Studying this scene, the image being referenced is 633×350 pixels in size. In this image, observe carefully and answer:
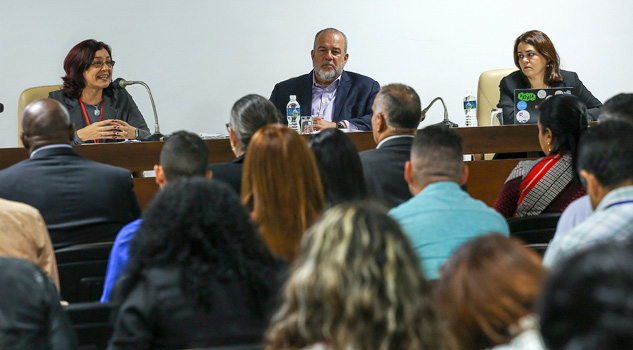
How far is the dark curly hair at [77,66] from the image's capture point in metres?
4.87

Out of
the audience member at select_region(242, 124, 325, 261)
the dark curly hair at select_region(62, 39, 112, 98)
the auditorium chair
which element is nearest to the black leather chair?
the audience member at select_region(242, 124, 325, 261)

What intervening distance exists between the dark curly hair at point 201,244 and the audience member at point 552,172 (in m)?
1.80

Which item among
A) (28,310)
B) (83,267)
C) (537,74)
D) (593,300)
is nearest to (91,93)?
(83,267)

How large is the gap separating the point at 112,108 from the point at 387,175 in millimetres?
2504

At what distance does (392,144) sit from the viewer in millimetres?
3189

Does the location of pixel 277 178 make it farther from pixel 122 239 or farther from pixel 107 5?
pixel 107 5

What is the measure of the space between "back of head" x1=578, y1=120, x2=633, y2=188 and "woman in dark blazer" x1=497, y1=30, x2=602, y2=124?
2917mm

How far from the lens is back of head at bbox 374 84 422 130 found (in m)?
3.31

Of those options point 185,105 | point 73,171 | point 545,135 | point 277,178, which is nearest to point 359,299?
point 277,178

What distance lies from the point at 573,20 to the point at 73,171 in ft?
15.2

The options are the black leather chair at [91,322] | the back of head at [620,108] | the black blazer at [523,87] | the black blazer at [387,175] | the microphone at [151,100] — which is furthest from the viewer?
the black blazer at [523,87]

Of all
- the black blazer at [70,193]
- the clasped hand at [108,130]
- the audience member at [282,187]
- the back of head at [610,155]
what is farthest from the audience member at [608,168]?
the clasped hand at [108,130]

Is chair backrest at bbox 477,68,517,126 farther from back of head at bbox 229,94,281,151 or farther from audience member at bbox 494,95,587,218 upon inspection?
back of head at bbox 229,94,281,151

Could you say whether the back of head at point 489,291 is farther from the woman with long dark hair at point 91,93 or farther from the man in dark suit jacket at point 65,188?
the woman with long dark hair at point 91,93
